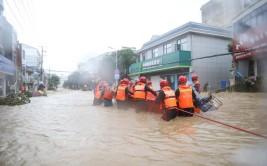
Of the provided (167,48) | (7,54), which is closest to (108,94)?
(167,48)

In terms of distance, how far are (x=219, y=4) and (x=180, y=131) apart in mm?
3669

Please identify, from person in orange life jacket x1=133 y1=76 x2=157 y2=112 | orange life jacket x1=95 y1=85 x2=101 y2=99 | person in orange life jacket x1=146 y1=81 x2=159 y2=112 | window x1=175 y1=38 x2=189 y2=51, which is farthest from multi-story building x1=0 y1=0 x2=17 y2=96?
person in orange life jacket x1=146 y1=81 x2=159 y2=112

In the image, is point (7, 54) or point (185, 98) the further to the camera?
point (7, 54)

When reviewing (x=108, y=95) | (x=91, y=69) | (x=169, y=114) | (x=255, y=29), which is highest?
(x=91, y=69)

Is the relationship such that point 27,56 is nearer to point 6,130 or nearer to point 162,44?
point 162,44

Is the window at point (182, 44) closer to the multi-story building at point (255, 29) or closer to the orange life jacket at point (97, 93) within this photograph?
the orange life jacket at point (97, 93)

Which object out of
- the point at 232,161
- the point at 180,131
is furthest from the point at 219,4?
the point at 180,131

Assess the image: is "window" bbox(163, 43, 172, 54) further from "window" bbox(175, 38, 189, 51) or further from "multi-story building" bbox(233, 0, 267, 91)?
"multi-story building" bbox(233, 0, 267, 91)

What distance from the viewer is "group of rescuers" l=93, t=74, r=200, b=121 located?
632 cm

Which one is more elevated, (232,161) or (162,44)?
(162,44)

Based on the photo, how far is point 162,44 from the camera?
79.2 feet

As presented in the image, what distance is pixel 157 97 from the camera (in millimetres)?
6441

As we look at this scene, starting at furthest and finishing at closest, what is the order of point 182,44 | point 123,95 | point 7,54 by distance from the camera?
point 7,54, point 182,44, point 123,95

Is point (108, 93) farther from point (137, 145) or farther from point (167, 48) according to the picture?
point (167, 48)
